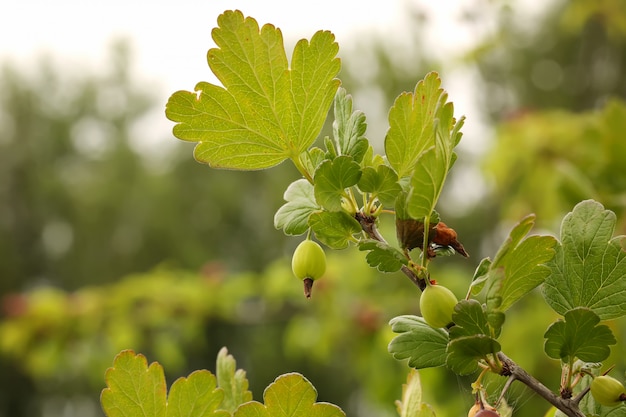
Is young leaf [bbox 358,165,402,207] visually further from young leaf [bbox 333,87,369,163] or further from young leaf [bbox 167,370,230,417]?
young leaf [bbox 167,370,230,417]

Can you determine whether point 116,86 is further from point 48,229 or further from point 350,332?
point 350,332

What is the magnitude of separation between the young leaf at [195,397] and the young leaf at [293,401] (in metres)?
0.03

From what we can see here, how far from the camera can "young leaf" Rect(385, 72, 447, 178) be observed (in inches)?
13.4

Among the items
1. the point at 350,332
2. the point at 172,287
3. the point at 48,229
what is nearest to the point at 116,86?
the point at 48,229

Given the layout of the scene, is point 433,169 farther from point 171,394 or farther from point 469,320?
point 171,394

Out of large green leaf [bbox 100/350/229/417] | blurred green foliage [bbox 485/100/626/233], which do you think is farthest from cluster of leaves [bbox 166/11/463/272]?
blurred green foliage [bbox 485/100/626/233]

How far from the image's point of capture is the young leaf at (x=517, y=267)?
0.97 ft

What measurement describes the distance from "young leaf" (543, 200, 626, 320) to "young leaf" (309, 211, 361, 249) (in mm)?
107

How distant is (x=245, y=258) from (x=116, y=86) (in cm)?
276

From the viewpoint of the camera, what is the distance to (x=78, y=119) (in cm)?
830

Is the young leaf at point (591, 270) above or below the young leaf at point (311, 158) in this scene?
below

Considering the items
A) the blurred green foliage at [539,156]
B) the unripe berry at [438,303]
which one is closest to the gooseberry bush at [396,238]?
the unripe berry at [438,303]

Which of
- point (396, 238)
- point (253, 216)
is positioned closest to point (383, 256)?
point (396, 238)

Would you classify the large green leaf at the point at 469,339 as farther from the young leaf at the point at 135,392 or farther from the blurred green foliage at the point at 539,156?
the blurred green foliage at the point at 539,156
